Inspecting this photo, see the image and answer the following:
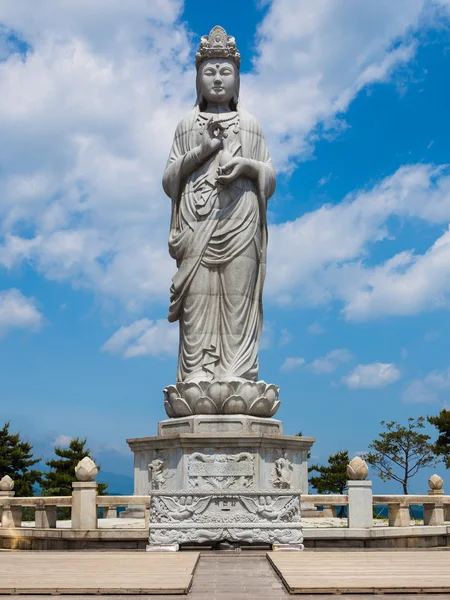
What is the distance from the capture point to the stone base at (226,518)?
10.2m

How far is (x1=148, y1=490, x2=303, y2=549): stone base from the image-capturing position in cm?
1021

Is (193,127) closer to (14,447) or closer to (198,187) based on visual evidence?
(198,187)

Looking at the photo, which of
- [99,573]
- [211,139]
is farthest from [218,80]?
[99,573]

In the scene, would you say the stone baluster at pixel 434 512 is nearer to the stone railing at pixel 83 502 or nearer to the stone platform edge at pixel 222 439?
the stone platform edge at pixel 222 439

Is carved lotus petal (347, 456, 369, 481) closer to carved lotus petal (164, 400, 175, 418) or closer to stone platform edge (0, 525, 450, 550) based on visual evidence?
stone platform edge (0, 525, 450, 550)

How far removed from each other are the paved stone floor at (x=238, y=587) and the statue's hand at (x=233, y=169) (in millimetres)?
6388

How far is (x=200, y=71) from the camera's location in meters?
14.3

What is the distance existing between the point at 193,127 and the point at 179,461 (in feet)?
18.5

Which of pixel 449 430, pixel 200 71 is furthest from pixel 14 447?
pixel 200 71

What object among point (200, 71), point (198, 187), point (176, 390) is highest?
point (200, 71)

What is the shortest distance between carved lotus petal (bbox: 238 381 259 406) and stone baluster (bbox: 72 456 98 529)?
Result: 7.90 ft

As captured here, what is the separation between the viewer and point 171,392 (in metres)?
12.9

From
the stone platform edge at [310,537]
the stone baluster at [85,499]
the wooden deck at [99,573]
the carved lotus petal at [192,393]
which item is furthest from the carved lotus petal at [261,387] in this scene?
the wooden deck at [99,573]

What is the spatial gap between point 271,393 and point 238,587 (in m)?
6.23
